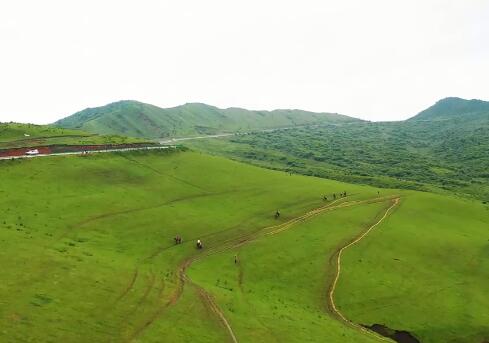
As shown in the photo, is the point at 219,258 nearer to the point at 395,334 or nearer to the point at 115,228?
the point at 115,228

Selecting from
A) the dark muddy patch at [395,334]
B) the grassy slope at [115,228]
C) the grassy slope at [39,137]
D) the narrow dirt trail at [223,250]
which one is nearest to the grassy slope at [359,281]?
the dark muddy patch at [395,334]

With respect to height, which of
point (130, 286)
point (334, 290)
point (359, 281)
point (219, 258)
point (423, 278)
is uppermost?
point (130, 286)

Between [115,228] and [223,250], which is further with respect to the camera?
[115,228]

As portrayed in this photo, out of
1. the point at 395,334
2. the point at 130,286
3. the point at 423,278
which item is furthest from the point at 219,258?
the point at 423,278

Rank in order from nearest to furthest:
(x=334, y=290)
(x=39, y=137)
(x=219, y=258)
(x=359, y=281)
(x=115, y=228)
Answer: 1. (x=334, y=290)
2. (x=359, y=281)
3. (x=219, y=258)
4. (x=115, y=228)
5. (x=39, y=137)

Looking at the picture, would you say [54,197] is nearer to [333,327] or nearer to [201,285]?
[201,285]

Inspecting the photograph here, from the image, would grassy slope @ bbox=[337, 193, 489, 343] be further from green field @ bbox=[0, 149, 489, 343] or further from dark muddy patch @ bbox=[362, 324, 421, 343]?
dark muddy patch @ bbox=[362, 324, 421, 343]

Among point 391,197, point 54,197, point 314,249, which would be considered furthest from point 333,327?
point 391,197
